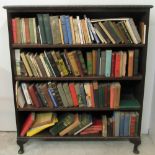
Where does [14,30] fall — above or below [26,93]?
above

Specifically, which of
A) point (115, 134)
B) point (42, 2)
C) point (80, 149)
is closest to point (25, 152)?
point (80, 149)

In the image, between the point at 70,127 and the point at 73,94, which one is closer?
the point at 73,94

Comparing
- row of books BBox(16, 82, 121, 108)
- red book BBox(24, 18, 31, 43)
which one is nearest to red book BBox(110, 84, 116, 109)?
row of books BBox(16, 82, 121, 108)

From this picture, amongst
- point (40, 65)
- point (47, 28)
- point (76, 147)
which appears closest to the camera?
point (47, 28)

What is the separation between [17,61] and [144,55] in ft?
3.53

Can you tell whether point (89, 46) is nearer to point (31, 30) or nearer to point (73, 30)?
point (73, 30)

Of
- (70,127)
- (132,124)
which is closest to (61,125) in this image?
(70,127)

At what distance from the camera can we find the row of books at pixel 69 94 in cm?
214

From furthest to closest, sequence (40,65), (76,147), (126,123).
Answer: (76,147), (126,123), (40,65)

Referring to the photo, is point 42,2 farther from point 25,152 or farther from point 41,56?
point 25,152

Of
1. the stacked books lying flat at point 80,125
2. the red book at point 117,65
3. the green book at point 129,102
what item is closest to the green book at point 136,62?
the red book at point 117,65

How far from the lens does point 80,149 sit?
2379 millimetres

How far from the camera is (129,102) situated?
227 cm

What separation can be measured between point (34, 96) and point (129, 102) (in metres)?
0.87
